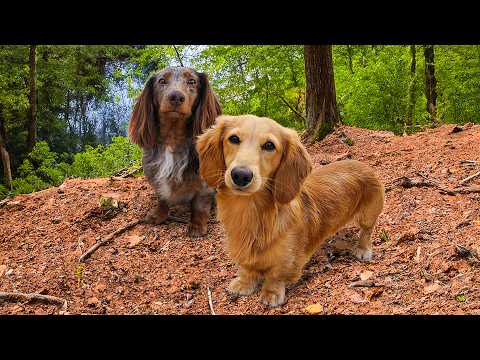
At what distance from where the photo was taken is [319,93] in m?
3.48

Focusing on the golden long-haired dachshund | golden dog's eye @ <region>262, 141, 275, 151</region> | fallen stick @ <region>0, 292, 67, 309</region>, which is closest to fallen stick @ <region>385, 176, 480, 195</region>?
the golden long-haired dachshund

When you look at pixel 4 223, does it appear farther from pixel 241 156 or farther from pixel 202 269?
pixel 241 156

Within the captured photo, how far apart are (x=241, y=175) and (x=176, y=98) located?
127 cm

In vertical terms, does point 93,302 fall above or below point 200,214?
below

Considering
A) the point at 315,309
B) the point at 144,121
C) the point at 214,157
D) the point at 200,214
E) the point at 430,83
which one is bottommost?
the point at 315,309

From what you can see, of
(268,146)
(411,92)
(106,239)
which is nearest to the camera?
(268,146)

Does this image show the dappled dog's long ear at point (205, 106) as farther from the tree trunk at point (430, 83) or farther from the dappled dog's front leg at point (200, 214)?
the tree trunk at point (430, 83)

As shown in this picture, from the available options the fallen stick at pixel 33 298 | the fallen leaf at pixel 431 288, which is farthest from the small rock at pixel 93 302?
the fallen leaf at pixel 431 288

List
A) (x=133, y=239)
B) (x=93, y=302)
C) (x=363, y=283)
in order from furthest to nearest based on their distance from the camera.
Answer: (x=133, y=239) → (x=93, y=302) → (x=363, y=283)

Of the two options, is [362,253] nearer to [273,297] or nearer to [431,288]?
[431,288]

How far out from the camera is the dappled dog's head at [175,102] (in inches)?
134

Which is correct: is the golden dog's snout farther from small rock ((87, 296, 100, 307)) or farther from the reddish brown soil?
small rock ((87, 296, 100, 307))

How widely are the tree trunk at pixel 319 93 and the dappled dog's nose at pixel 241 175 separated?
1.21m

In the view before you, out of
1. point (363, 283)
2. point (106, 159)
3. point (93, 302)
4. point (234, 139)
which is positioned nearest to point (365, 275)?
point (363, 283)
